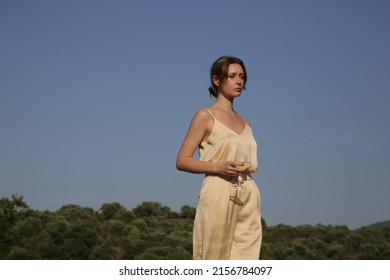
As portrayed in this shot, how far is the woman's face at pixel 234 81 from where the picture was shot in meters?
4.04

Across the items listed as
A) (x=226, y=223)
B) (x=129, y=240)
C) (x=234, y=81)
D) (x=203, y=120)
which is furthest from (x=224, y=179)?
(x=129, y=240)

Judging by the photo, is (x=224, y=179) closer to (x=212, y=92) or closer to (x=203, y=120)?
(x=203, y=120)

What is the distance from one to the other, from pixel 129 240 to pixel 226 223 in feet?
72.3

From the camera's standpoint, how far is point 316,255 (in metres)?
23.3

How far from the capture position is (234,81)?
4051 millimetres

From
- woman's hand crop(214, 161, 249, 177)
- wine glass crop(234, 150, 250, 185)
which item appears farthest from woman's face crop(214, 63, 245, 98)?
woman's hand crop(214, 161, 249, 177)

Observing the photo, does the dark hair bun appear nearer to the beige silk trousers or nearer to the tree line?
the beige silk trousers

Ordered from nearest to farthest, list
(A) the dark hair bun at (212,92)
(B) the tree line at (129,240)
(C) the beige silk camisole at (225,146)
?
(C) the beige silk camisole at (225,146) → (A) the dark hair bun at (212,92) → (B) the tree line at (129,240)

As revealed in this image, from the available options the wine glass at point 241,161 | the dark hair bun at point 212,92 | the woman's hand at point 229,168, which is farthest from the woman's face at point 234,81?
the woman's hand at point 229,168

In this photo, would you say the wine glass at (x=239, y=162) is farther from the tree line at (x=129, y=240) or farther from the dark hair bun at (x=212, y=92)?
the tree line at (x=129, y=240)

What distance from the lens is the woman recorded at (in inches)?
150

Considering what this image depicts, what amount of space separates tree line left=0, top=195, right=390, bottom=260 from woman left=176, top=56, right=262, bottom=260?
1823 centimetres
